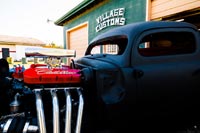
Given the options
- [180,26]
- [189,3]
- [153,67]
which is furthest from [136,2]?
[153,67]

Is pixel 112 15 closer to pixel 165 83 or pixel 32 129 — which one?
pixel 165 83

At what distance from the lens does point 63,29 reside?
12.8 m

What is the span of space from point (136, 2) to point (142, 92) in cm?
483

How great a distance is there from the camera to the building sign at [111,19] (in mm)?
6914

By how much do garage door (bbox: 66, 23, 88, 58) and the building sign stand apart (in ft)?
5.12

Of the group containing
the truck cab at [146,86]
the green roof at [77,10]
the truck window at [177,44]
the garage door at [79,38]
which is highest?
the green roof at [77,10]

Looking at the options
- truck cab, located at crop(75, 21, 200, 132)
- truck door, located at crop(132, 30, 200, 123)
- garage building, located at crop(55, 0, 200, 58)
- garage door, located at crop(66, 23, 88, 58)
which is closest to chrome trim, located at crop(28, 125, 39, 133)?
truck cab, located at crop(75, 21, 200, 132)

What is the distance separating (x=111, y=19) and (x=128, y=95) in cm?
588

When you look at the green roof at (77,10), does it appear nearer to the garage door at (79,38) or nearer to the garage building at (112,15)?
the garage building at (112,15)

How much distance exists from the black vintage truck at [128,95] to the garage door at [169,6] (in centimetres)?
252

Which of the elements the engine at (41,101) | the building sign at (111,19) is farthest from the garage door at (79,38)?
the engine at (41,101)

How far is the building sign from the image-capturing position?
6914mm

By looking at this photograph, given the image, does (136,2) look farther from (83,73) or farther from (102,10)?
(83,73)

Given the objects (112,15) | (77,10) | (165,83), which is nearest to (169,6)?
(112,15)
